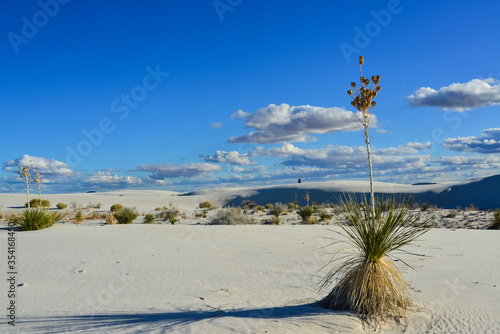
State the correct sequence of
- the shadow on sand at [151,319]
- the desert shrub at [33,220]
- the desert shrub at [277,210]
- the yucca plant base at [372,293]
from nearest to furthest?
the shadow on sand at [151,319] → the yucca plant base at [372,293] → the desert shrub at [33,220] → the desert shrub at [277,210]

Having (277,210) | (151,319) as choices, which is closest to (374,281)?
(151,319)

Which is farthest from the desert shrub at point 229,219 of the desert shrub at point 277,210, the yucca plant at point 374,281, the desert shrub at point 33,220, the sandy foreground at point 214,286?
the yucca plant at point 374,281

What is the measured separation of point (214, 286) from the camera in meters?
6.23

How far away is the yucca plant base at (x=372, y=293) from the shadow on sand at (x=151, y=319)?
0.65 ft

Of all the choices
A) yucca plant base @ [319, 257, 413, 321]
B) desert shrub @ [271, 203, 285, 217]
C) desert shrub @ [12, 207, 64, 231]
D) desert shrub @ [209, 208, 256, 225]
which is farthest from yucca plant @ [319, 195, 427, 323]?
desert shrub @ [271, 203, 285, 217]

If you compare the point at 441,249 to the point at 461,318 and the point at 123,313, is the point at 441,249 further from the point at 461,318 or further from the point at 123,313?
the point at 123,313

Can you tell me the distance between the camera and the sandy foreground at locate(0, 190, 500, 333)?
4413 mm

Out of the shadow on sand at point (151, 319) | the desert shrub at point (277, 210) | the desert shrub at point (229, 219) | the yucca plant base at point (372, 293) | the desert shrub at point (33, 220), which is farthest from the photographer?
the desert shrub at point (277, 210)

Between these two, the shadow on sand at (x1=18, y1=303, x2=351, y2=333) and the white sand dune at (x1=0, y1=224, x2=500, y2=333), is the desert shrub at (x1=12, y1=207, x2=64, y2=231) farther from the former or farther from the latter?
the shadow on sand at (x1=18, y1=303, x2=351, y2=333)

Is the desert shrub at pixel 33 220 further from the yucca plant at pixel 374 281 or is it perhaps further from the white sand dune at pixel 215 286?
the yucca plant at pixel 374 281

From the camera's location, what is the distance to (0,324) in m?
4.57

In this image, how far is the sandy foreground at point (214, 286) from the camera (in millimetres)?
4413

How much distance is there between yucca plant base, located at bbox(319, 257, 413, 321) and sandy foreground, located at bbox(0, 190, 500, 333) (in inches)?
6.3

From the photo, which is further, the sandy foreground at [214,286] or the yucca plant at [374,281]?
the yucca plant at [374,281]
